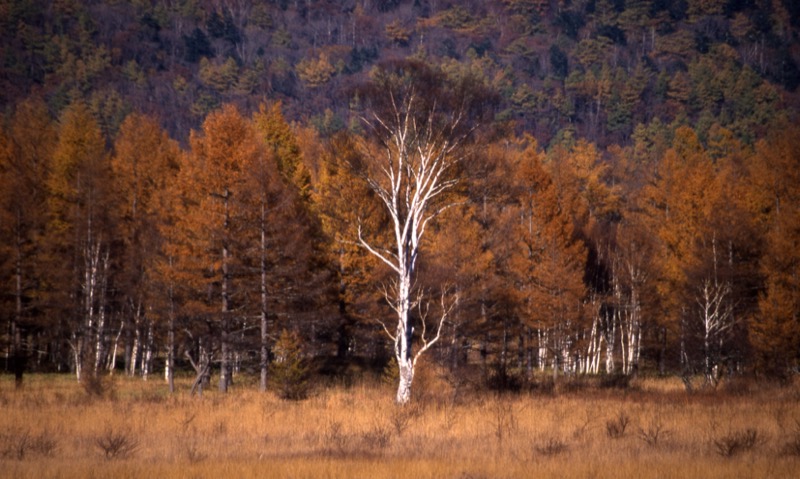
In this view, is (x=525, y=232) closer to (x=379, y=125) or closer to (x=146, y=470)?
(x=379, y=125)

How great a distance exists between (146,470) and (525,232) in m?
26.0

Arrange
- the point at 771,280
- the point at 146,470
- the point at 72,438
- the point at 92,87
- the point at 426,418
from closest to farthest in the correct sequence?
1. the point at 146,470
2. the point at 72,438
3. the point at 426,418
4. the point at 771,280
5. the point at 92,87

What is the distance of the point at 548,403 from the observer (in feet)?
74.2

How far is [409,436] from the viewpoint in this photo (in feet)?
55.3

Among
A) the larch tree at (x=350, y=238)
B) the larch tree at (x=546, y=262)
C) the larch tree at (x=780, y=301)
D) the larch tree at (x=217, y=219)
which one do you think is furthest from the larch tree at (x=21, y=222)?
the larch tree at (x=780, y=301)

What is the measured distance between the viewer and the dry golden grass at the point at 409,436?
12500 millimetres

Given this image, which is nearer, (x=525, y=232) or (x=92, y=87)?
(x=525, y=232)

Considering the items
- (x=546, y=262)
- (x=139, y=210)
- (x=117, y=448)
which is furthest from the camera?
(x=139, y=210)

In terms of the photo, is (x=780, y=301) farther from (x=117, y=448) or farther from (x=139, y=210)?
(x=139, y=210)

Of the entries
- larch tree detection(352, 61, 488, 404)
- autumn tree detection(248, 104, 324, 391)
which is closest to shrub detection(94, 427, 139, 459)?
larch tree detection(352, 61, 488, 404)

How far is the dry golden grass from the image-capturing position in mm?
12500

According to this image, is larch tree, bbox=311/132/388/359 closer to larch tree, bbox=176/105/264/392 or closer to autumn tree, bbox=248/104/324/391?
autumn tree, bbox=248/104/324/391

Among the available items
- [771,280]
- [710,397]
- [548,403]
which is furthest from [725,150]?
[548,403]

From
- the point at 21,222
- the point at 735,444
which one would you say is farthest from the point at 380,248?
the point at 735,444
